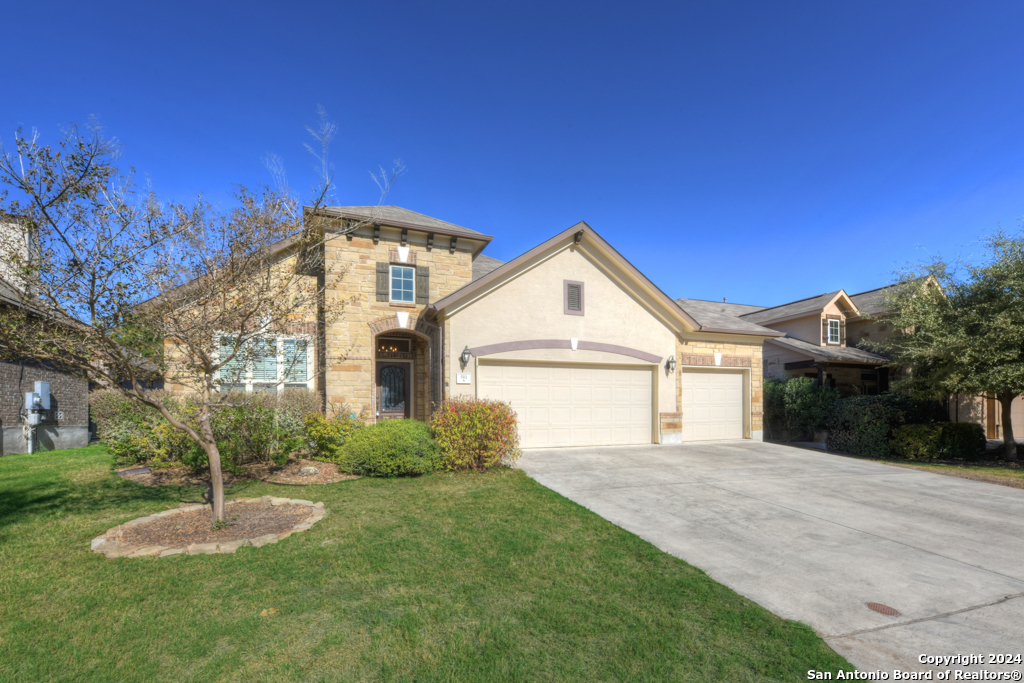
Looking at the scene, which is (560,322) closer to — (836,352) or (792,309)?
(836,352)

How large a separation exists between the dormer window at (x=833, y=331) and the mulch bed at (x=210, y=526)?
66.1ft

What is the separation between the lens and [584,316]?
Result: 42.2 ft

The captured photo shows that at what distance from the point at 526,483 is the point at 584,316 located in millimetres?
5784

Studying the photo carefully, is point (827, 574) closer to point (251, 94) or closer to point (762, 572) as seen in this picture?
point (762, 572)

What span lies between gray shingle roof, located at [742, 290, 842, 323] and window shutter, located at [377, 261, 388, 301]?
54.3ft

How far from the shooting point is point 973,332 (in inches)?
482

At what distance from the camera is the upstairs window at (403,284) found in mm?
13086

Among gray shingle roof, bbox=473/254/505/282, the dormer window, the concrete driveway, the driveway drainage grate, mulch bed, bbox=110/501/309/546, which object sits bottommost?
the concrete driveway

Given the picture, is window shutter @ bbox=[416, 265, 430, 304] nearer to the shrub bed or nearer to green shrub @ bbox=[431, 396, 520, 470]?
green shrub @ bbox=[431, 396, 520, 470]

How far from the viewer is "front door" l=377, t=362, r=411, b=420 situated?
47.3 feet

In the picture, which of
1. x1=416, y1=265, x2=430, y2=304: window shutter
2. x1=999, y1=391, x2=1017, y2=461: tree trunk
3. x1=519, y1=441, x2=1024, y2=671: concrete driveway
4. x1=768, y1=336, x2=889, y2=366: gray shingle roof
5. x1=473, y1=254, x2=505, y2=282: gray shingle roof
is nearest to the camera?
x1=519, y1=441, x2=1024, y2=671: concrete driveway

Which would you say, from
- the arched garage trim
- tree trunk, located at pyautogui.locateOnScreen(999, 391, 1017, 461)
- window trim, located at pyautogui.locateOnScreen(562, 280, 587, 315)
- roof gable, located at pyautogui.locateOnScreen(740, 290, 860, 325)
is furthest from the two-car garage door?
roof gable, located at pyautogui.locateOnScreen(740, 290, 860, 325)

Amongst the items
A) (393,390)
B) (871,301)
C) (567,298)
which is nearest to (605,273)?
(567,298)

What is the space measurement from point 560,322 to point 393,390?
5.71 meters
